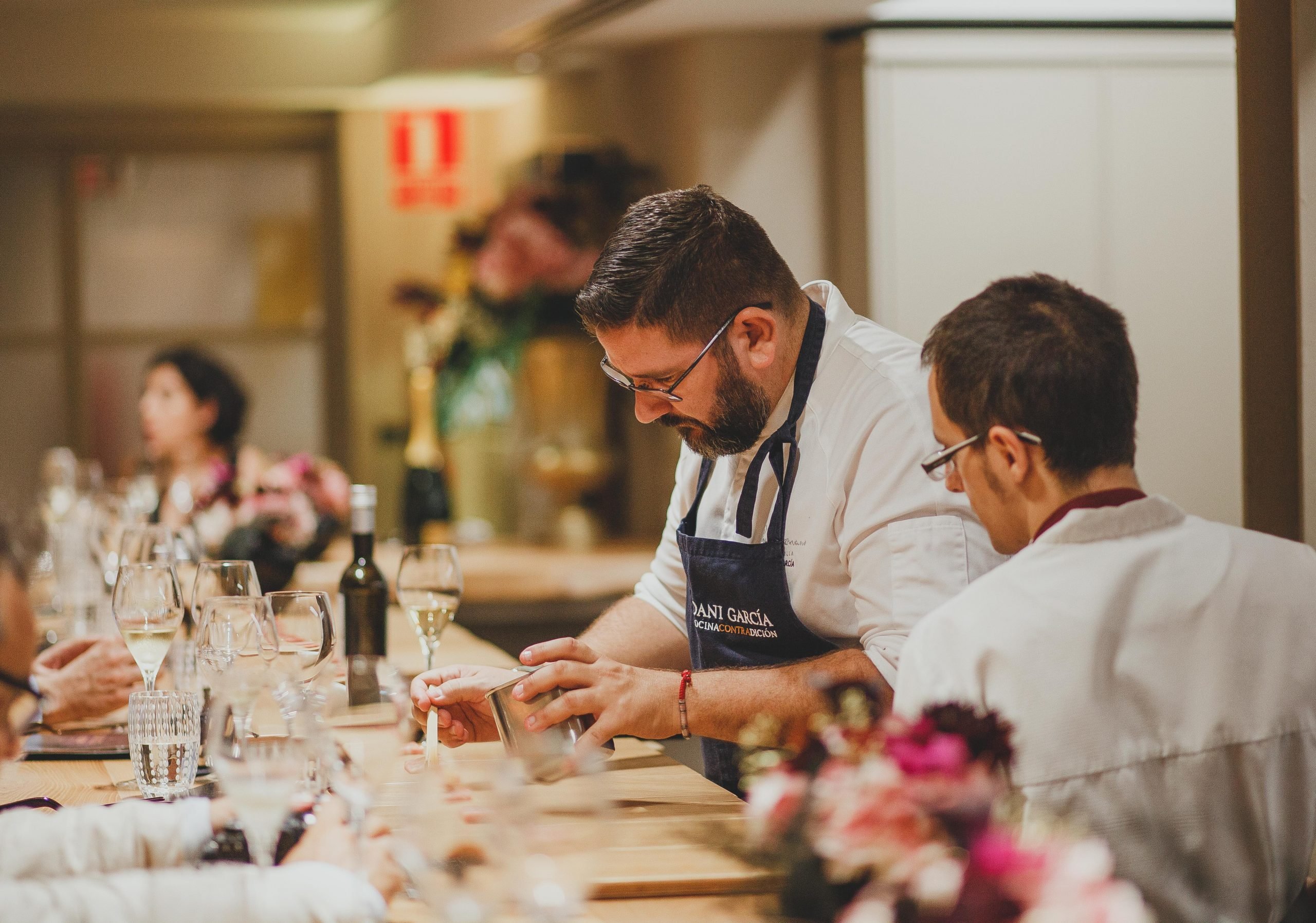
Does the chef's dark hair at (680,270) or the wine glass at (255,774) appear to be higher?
the chef's dark hair at (680,270)

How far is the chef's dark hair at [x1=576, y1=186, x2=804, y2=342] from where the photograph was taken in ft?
6.18

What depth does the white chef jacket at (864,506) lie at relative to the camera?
172 cm

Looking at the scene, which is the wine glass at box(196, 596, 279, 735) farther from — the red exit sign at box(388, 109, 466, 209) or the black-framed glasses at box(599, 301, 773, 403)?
the red exit sign at box(388, 109, 466, 209)

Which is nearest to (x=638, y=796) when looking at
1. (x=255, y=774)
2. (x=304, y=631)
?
(x=304, y=631)

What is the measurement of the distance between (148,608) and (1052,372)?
1087 millimetres

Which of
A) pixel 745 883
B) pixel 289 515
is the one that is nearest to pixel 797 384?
pixel 745 883

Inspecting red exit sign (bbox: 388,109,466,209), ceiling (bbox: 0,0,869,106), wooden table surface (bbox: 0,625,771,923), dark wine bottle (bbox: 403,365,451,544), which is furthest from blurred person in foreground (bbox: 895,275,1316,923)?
red exit sign (bbox: 388,109,466,209)

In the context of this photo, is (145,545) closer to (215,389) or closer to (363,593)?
(363,593)

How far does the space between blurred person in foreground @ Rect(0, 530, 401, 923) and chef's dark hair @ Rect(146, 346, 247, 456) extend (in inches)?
132

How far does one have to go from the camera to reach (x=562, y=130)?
17.4ft

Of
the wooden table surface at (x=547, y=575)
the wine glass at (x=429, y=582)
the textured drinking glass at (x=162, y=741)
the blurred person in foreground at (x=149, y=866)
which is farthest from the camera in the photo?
the wooden table surface at (x=547, y=575)

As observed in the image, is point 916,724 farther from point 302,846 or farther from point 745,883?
point 302,846

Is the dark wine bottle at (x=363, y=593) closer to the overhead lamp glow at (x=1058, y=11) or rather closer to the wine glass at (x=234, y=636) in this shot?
the wine glass at (x=234, y=636)

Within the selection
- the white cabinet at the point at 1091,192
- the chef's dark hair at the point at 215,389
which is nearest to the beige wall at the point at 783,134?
the white cabinet at the point at 1091,192
